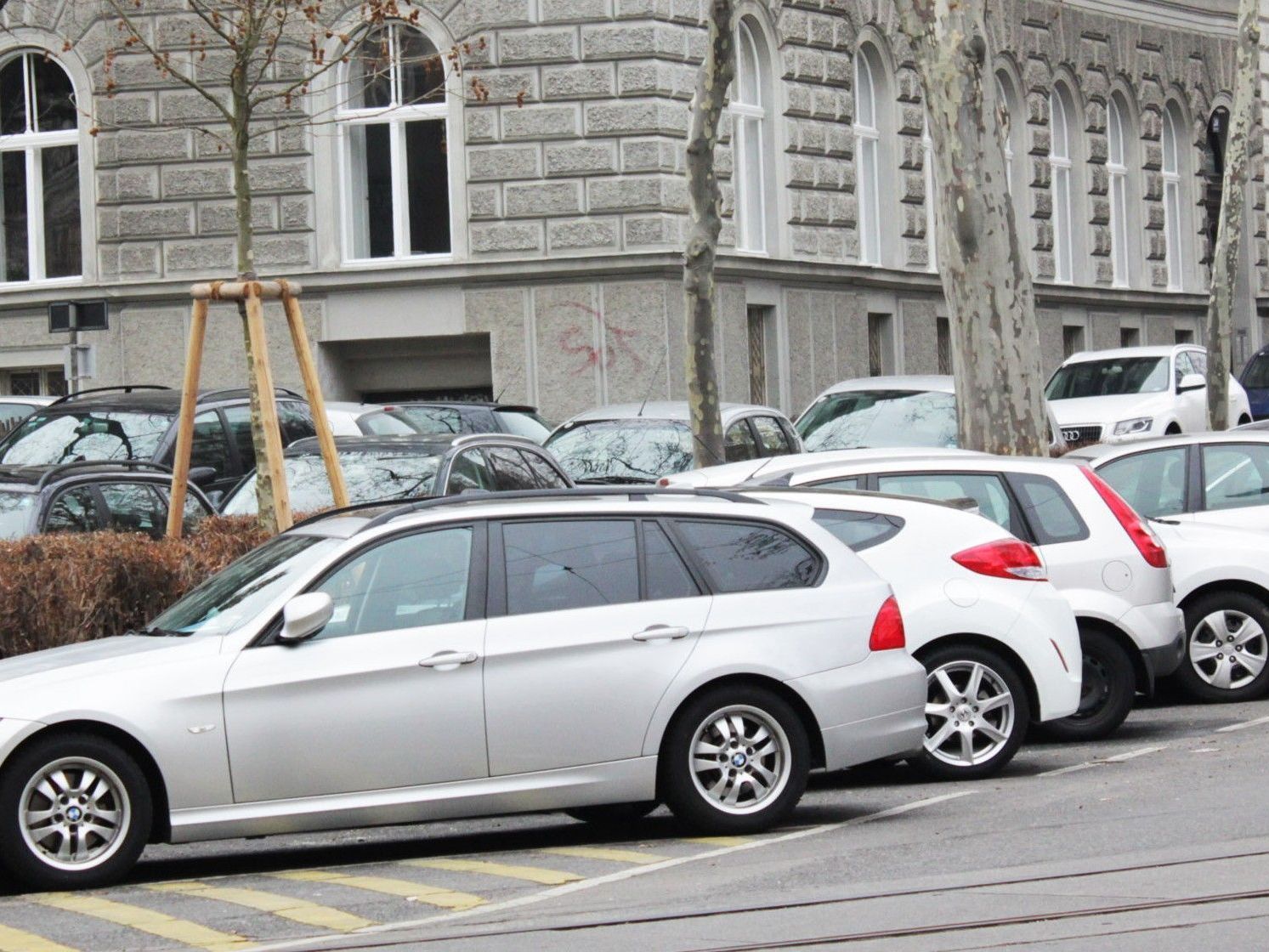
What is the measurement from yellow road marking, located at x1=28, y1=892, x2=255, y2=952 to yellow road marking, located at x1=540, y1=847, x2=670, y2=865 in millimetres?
1865

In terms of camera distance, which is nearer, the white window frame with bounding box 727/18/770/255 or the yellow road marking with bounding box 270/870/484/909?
the yellow road marking with bounding box 270/870/484/909

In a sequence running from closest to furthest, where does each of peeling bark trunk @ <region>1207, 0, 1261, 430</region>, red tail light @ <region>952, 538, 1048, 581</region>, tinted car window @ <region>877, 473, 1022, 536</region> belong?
red tail light @ <region>952, 538, 1048, 581</region>
tinted car window @ <region>877, 473, 1022, 536</region>
peeling bark trunk @ <region>1207, 0, 1261, 430</region>

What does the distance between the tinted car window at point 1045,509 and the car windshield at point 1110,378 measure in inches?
648

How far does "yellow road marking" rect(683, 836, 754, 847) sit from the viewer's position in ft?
32.2

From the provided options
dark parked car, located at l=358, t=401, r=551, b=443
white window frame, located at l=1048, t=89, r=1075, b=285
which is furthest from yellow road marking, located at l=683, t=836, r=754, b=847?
white window frame, located at l=1048, t=89, r=1075, b=285

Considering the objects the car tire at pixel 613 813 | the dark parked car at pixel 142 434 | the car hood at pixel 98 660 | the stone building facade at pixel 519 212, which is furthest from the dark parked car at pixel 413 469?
the stone building facade at pixel 519 212

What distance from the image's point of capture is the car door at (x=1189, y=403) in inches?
1137

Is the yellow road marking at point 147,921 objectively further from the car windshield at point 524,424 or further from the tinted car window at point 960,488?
the car windshield at point 524,424

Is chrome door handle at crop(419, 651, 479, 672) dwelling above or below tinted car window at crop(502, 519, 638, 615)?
below

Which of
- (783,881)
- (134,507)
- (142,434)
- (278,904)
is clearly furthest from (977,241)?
(278,904)

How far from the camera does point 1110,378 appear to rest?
2955 centimetres

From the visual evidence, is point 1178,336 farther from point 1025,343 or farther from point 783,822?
point 783,822

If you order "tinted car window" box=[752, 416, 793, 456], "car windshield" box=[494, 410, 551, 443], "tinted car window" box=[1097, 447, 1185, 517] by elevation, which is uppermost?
"car windshield" box=[494, 410, 551, 443]

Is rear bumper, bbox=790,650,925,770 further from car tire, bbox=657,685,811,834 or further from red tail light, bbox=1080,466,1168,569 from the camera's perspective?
red tail light, bbox=1080,466,1168,569
